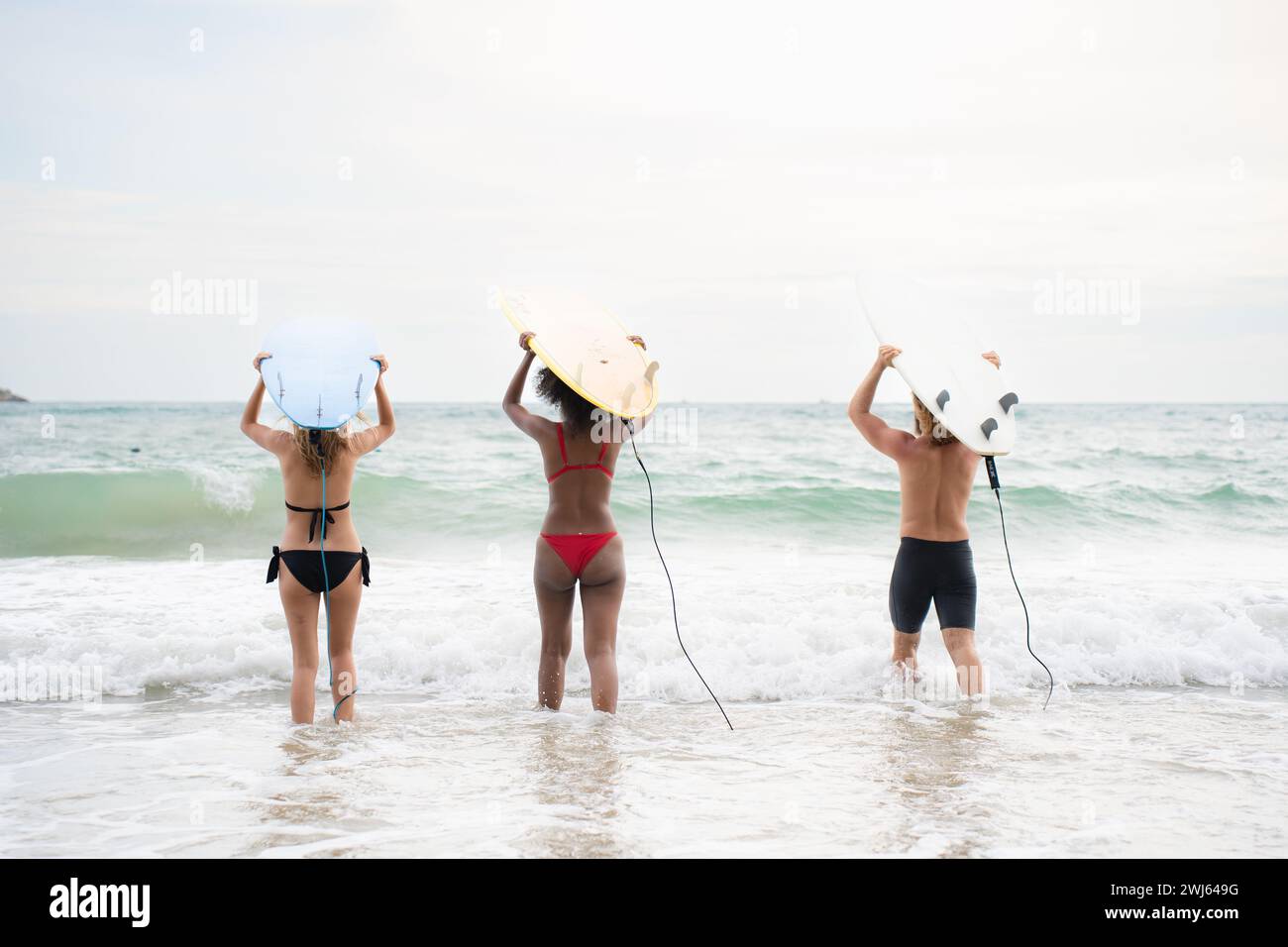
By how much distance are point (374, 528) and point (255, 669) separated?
20.0ft

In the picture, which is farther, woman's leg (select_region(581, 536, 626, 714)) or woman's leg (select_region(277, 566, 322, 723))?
woman's leg (select_region(581, 536, 626, 714))

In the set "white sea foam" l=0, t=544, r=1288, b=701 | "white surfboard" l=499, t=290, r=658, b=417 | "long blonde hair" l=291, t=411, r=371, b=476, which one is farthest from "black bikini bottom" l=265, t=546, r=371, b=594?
"white sea foam" l=0, t=544, r=1288, b=701

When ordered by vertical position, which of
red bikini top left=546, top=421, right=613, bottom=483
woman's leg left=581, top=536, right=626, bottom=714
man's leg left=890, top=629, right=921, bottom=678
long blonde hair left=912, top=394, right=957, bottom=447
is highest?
long blonde hair left=912, top=394, right=957, bottom=447

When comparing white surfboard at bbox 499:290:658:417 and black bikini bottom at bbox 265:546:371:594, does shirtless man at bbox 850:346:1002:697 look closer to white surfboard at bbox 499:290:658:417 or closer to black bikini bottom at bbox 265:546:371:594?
white surfboard at bbox 499:290:658:417

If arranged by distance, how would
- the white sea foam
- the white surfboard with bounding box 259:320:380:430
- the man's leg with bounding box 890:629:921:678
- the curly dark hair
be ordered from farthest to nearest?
the white sea foam
the man's leg with bounding box 890:629:921:678
the curly dark hair
the white surfboard with bounding box 259:320:380:430

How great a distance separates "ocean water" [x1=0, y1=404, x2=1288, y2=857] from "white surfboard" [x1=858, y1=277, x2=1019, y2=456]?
1.48 metres

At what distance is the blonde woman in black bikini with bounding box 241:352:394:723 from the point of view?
441 cm

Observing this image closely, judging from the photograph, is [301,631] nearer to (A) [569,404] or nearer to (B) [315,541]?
(B) [315,541]

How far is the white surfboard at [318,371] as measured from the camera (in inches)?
173

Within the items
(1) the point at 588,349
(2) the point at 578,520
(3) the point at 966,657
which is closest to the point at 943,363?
(3) the point at 966,657

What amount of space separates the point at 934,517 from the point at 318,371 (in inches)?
116

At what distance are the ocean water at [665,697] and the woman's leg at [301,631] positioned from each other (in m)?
0.24
